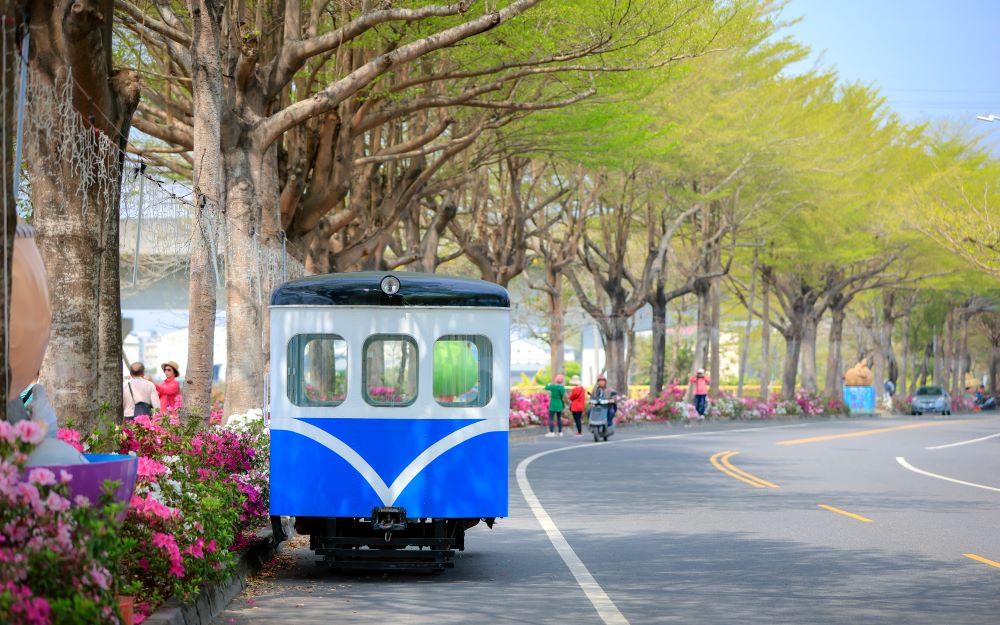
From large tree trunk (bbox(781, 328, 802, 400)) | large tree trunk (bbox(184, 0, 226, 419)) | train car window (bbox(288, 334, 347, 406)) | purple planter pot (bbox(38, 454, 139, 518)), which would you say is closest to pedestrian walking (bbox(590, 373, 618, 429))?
large tree trunk (bbox(184, 0, 226, 419))

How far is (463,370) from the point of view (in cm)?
1254

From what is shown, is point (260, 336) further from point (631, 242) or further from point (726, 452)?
point (631, 242)

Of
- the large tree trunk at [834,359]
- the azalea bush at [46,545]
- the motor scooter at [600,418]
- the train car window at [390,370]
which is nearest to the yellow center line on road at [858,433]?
the motor scooter at [600,418]

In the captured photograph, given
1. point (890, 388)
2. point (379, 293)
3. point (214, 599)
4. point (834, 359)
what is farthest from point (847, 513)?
point (890, 388)

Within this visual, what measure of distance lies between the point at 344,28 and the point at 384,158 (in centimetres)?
674

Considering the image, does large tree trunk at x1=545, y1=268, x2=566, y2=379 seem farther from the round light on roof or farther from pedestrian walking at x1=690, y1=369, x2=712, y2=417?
the round light on roof

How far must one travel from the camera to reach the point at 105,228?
12328 millimetres

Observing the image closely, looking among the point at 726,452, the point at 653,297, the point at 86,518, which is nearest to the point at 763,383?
the point at 653,297

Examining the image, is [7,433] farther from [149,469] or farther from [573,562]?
[573,562]

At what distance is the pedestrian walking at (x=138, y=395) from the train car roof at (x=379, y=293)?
10.7 meters

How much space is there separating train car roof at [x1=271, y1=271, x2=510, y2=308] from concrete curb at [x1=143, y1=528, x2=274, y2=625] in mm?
2243

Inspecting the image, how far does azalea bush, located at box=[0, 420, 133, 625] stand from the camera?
5797 millimetres

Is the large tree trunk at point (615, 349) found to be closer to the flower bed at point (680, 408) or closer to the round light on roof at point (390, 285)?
the flower bed at point (680, 408)

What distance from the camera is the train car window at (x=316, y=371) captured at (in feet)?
40.7
